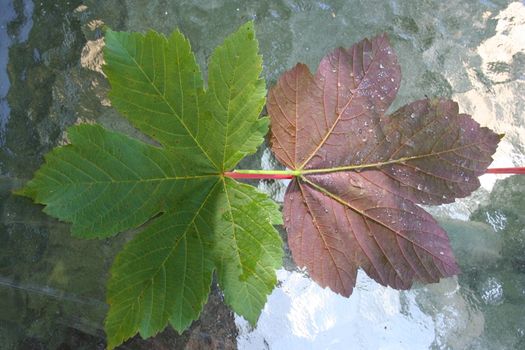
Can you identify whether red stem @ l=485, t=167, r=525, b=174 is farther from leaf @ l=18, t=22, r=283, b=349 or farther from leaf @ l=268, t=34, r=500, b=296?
leaf @ l=18, t=22, r=283, b=349

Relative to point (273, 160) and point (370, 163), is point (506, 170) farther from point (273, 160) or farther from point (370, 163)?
point (273, 160)

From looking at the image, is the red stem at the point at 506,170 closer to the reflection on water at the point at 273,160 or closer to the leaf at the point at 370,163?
the reflection on water at the point at 273,160

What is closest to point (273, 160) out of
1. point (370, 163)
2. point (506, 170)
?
point (370, 163)

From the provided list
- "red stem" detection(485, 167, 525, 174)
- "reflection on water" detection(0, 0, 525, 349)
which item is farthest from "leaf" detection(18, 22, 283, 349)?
"red stem" detection(485, 167, 525, 174)

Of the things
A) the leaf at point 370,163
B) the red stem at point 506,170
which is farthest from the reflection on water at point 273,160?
the leaf at point 370,163

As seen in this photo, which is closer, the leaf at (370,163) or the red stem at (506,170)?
the leaf at (370,163)

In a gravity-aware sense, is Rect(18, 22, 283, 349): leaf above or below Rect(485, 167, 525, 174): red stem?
above

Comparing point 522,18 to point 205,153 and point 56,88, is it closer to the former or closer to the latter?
point 205,153
